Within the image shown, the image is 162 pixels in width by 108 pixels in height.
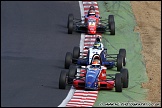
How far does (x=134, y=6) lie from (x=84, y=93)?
15.2 meters

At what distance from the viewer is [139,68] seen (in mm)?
32812

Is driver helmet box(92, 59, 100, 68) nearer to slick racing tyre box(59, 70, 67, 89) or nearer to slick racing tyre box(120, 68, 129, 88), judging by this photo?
slick racing tyre box(120, 68, 129, 88)

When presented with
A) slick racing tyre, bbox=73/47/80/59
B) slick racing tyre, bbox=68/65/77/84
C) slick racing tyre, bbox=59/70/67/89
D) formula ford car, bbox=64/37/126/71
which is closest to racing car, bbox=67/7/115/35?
slick racing tyre, bbox=73/47/80/59

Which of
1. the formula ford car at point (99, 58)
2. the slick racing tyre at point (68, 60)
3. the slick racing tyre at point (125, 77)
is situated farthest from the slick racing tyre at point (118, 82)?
the slick racing tyre at point (68, 60)

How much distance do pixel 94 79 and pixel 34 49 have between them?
23.1 ft

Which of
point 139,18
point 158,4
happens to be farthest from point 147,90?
point 158,4

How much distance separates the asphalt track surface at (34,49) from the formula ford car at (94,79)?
503 millimetres

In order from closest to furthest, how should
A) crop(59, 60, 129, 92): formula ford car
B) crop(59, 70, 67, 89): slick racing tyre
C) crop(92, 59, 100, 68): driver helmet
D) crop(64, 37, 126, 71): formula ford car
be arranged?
crop(59, 60, 129, 92): formula ford car
crop(59, 70, 67, 89): slick racing tyre
crop(92, 59, 100, 68): driver helmet
crop(64, 37, 126, 71): formula ford car

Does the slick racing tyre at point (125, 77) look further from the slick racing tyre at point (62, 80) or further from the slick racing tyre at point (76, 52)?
the slick racing tyre at point (76, 52)

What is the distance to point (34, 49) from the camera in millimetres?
35625

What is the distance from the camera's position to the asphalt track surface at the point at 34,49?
28722 millimetres

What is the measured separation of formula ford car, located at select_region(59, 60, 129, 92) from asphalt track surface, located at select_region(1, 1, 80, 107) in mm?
503

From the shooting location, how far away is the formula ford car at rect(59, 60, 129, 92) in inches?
1146

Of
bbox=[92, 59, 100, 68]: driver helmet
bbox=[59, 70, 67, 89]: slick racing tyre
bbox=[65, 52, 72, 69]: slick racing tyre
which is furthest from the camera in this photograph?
bbox=[65, 52, 72, 69]: slick racing tyre
